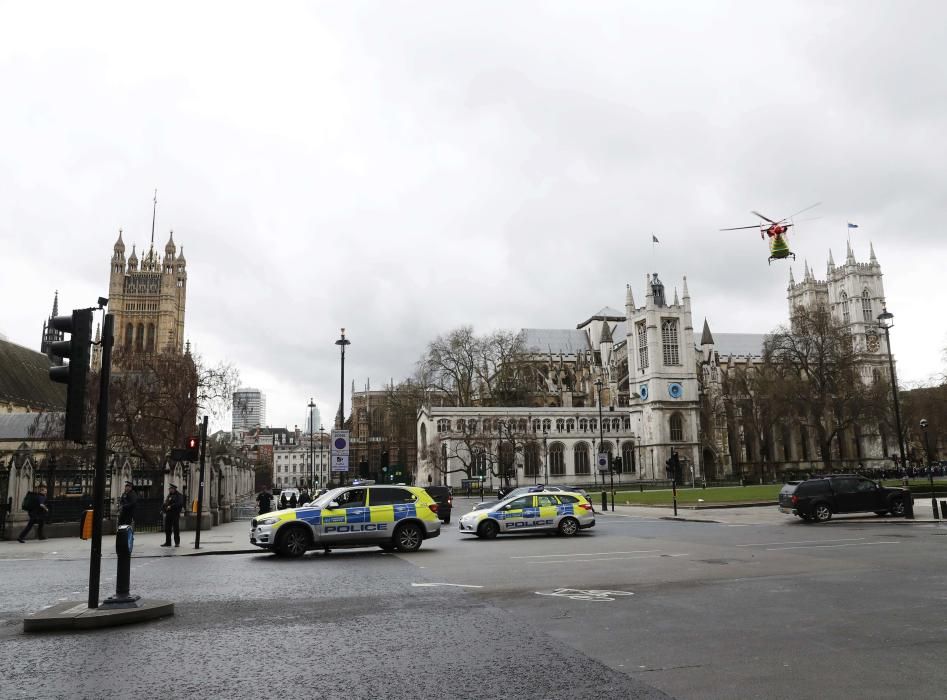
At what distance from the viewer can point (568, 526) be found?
21.2m

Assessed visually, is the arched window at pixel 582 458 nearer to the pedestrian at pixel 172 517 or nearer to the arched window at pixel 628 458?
the arched window at pixel 628 458

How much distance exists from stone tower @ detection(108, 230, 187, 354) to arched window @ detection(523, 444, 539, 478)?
59302 mm

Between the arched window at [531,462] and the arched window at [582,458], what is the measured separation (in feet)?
20.0

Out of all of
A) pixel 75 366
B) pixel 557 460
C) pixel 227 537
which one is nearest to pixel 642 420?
pixel 557 460

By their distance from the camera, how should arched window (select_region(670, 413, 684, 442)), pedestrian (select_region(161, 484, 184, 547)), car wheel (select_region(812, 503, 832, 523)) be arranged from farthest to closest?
1. arched window (select_region(670, 413, 684, 442))
2. car wheel (select_region(812, 503, 832, 523))
3. pedestrian (select_region(161, 484, 184, 547))

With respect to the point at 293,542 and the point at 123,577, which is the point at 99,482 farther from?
the point at 293,542

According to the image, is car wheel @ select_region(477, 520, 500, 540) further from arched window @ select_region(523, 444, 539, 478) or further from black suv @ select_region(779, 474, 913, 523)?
arched window @ select_region(523, 444, 539, 478)

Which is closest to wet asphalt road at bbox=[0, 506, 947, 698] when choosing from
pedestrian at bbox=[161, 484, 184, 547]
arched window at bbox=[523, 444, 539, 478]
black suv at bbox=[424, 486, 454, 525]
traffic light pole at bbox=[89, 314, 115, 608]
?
traffic light pole at bbox=[89, 314, 115, 608]

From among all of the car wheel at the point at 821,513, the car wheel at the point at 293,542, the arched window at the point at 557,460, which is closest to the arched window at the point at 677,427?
the arched window at the point at 557,460

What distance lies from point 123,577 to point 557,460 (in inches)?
2765

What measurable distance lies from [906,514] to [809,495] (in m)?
3.58

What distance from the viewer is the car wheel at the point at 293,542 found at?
1609cm

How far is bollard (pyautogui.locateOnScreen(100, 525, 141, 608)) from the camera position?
28.9ft

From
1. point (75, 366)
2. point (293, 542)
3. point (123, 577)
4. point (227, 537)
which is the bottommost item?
point (227, 537)
